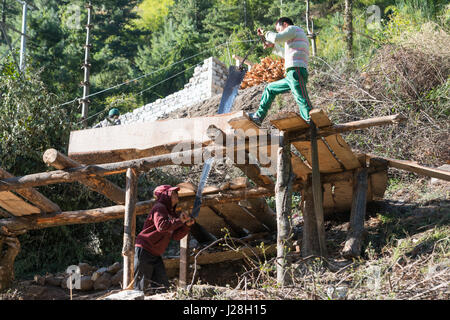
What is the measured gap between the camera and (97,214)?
7.07m

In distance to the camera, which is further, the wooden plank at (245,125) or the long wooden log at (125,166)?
the long wooden log at (125,166)

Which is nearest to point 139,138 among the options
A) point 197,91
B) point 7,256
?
point 7,256

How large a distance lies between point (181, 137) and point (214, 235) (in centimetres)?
379

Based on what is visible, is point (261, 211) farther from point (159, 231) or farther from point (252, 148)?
point (159, 231)

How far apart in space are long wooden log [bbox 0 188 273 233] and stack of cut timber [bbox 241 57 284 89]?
21.9 ft

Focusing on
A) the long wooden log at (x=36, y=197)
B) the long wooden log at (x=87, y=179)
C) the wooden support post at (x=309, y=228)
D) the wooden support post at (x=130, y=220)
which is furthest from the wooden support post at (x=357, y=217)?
the long wooden log at (x=36, y=197)

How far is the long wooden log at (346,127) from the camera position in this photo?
5457 mm

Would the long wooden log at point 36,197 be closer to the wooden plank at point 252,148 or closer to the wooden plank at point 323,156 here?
the wooden plank at point 252,148

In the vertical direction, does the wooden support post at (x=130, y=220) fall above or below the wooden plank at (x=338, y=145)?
below

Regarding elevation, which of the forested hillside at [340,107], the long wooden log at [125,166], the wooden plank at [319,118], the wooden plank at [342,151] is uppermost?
the forested hillside at [340,107]

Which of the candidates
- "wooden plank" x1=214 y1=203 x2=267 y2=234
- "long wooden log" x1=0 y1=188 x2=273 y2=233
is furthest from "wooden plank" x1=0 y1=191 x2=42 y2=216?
"wooden plank" x1=214 y1=203 x2=267 y2=234

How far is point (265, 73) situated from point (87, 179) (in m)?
8.36

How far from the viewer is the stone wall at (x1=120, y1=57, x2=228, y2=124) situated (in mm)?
15273

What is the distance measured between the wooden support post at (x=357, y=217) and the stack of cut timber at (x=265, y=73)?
6578 millimetres
